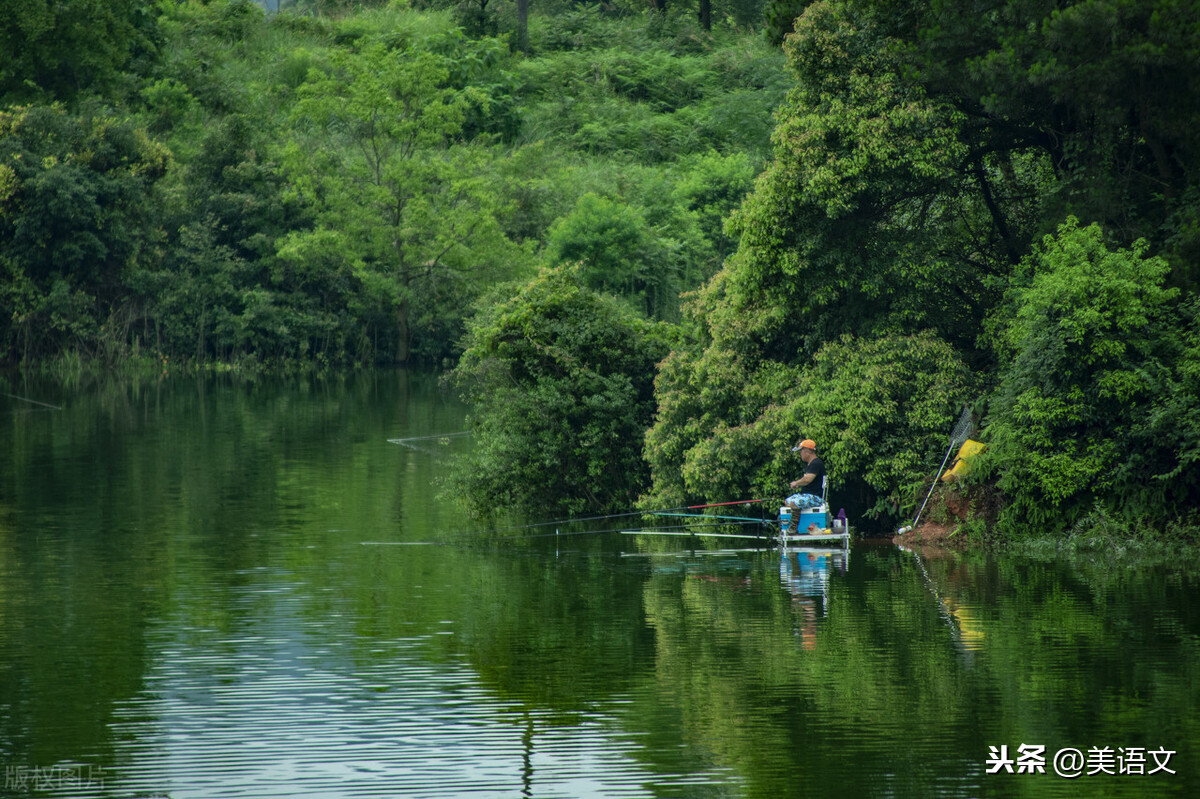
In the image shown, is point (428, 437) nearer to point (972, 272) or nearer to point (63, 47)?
point (972, 272)

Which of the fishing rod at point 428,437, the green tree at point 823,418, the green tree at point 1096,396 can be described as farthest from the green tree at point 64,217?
the green tree at point 1096,396

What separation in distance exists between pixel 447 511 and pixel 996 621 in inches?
506

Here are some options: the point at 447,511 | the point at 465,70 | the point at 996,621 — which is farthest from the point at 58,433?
the point at 465,70

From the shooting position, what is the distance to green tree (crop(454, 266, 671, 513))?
1054 inches

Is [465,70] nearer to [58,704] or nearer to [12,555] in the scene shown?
[12,555]

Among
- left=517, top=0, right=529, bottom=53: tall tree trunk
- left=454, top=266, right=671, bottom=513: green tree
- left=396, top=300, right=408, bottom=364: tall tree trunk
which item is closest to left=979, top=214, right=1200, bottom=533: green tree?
left=454, top=266, right=671, bottom=513: green tree

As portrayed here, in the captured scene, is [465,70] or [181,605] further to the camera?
[465,70]

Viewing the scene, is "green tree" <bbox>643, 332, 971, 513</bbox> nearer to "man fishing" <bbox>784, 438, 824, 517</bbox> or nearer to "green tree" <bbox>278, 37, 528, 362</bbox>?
"man fishing" <bbox>784, 438, 824, 517</bbox>

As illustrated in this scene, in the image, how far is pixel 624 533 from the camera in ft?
78.3

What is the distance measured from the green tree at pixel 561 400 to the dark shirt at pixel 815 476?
4.47m

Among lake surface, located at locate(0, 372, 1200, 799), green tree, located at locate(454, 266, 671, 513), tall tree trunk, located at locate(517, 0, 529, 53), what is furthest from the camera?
tall tree trunk, located at locate(517, 0, 529, 53)

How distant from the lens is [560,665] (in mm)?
14289

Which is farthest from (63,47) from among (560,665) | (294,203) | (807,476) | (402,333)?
(560,665)

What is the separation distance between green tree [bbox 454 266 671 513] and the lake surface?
1.98 meters
